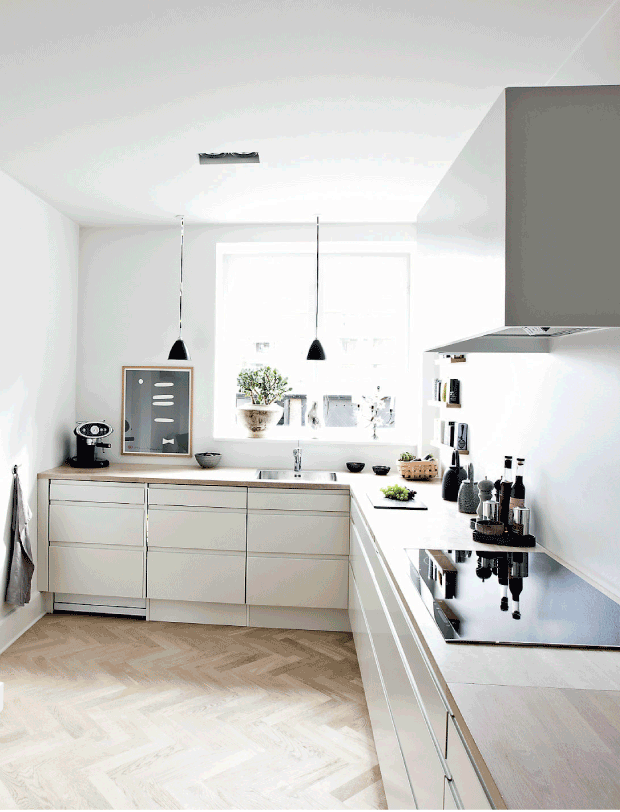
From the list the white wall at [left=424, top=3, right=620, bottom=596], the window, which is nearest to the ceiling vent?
the window

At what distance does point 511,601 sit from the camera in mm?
1592

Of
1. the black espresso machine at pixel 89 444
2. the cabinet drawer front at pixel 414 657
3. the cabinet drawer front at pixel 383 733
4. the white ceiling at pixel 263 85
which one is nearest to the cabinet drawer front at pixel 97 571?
the black espresso machine at pixel 89 444

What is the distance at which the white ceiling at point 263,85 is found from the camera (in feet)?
6.06

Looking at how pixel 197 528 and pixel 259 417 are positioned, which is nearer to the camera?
pixel 197 528

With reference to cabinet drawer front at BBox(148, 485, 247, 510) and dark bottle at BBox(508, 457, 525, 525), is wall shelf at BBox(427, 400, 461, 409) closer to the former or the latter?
dark bottle at BBox(508, 457, 525, 525)

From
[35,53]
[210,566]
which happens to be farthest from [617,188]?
[210,566]

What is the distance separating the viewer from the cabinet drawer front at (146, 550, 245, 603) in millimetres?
3574

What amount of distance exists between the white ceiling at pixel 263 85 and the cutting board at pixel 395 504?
179 cm

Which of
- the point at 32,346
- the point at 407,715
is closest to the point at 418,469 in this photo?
the point at 407,715

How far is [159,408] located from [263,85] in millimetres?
2580

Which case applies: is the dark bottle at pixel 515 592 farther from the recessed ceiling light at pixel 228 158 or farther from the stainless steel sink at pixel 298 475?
the recessed ceiling light at pixel 228 158

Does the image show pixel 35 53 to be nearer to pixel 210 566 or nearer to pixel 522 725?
pixel 522 725

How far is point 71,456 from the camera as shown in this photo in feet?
13.8

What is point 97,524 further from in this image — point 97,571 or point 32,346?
point 32,346
